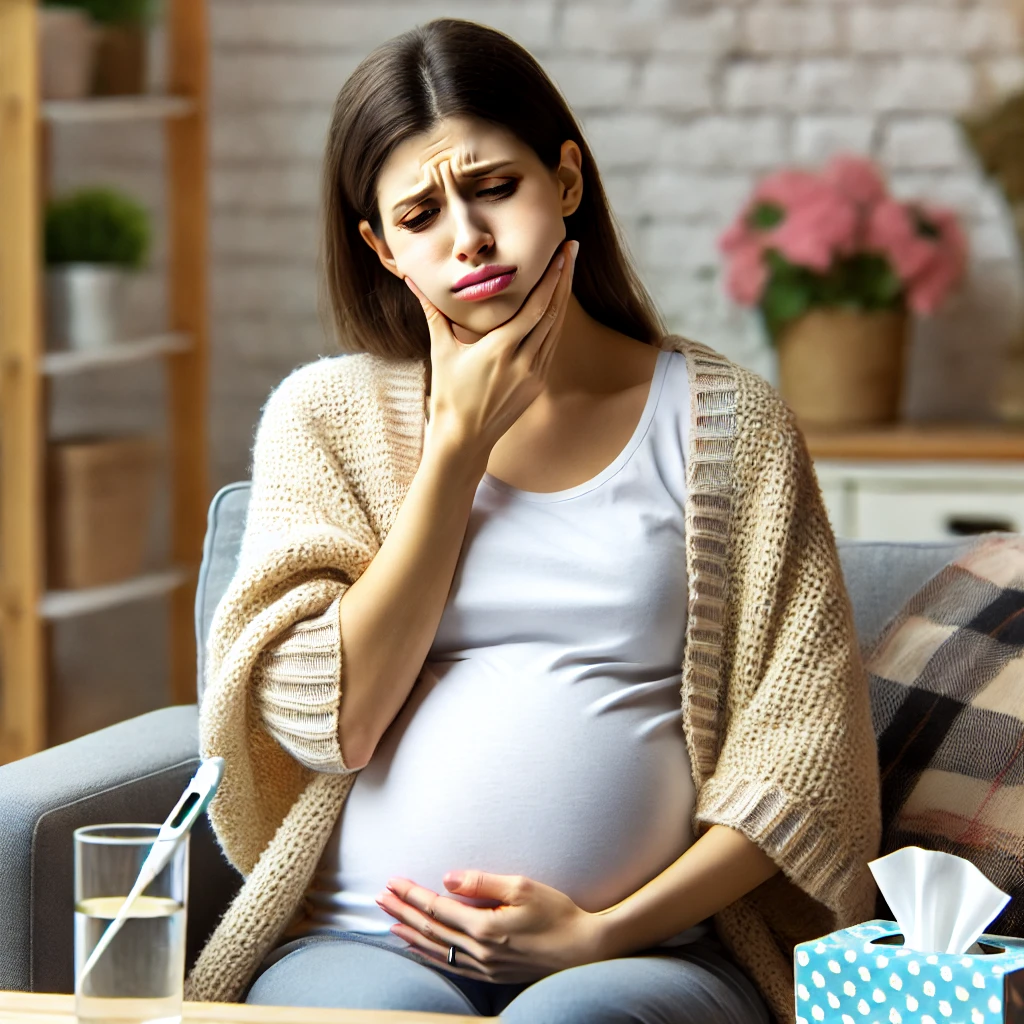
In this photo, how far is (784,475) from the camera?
1255 millimetres

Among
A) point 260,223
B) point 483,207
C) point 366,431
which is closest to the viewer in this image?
point 483,207

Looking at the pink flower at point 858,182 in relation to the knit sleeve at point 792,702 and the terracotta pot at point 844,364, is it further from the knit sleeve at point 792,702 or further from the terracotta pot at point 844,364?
the knit sleeve at point 792,702

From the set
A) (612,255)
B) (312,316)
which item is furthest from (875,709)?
(312,316)

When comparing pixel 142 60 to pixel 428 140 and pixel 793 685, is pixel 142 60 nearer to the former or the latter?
pixel 428 140

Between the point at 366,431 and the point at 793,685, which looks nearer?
the point at 793,685

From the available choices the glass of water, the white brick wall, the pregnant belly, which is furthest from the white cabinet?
the glass of water

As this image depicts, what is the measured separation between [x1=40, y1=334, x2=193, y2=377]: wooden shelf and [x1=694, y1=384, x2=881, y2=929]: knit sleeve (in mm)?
1824

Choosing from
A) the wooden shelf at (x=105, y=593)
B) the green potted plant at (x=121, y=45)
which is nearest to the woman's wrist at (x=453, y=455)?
the wooden shelf at (x=105, y=593)

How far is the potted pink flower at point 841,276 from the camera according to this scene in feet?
8.85

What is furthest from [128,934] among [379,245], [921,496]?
[921,496]

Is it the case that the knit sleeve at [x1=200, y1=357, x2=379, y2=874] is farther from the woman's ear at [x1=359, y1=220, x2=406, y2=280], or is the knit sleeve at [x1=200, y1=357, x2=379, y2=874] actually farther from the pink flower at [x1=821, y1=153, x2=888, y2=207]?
the pink flower at [x1=821, y1=153, x2=888, y2=207]

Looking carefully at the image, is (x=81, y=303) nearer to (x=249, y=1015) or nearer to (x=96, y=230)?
(x=96, y=230)

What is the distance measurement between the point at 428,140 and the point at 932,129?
77.3 inches

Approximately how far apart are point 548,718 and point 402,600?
0.14 meters
